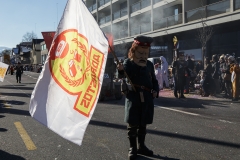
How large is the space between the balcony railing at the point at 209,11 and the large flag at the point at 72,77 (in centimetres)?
1827

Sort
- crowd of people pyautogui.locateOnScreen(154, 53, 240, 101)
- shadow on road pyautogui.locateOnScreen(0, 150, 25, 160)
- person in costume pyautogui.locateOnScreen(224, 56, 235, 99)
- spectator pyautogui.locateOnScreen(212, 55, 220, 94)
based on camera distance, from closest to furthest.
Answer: shadow on road pyautogui.locateOnScreen(0, 150, 25, 160)
crowd of people pyautogui.locateOnScreen(154, 53, 240, 101)
person in costume pyautogui.locateOnScreen(224, 56, 235, 99)
spectator pyautogui.locateOnScreen(212, 55, 220, 94)

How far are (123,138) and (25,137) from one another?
70.2 inches

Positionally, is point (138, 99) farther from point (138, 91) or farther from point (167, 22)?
point (167, 22)

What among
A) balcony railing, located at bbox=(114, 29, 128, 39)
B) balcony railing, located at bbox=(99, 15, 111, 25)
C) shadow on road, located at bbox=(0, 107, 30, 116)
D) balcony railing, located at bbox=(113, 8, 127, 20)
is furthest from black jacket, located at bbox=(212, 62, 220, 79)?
balcony railing, located at bbox=(99, 15, 111, 25)

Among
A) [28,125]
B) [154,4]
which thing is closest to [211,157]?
[28,125]

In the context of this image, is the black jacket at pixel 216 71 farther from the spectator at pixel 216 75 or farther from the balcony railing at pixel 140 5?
the balcony railing at pixel 140 5

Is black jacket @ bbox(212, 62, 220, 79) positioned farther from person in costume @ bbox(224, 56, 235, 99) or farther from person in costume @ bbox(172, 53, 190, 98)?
person in costume @ bbox(172, 53, 190, 98)

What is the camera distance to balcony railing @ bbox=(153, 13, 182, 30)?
24766 millimetres

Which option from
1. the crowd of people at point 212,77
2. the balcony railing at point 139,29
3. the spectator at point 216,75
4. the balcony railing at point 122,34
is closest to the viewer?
the crowd of people at point 212,77

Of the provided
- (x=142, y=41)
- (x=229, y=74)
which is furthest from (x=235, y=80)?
(x=142, y=41)

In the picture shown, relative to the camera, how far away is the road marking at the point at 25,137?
17.0 ft

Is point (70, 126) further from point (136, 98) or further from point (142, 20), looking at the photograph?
point (142, 20)

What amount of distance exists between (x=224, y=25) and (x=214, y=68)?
8.59m

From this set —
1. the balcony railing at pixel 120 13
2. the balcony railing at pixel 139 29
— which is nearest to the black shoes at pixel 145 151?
the balcony railing at pixel 139 29
